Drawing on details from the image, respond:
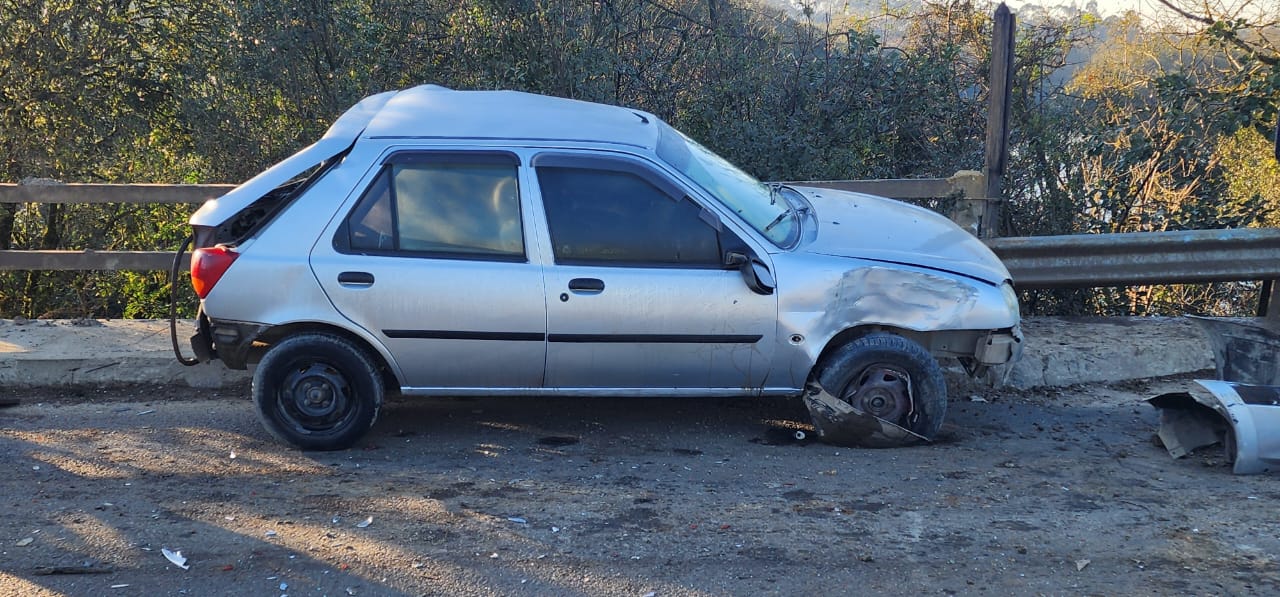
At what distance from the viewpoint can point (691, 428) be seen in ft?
18.8

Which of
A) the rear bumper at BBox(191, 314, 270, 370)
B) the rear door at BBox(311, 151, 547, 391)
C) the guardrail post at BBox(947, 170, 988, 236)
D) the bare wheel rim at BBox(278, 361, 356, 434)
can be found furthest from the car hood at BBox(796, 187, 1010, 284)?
the rear bumper at BBox(191, 314, 270, 370)

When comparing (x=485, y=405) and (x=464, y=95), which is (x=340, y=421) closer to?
(x=485, y=405)

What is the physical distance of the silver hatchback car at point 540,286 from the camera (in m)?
5.09

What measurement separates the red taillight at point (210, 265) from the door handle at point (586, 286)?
1.67 meters

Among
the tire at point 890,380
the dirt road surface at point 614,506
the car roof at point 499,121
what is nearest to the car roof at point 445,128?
the car roof at point 499,121

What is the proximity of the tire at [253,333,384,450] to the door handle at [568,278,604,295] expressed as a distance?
1.13 m

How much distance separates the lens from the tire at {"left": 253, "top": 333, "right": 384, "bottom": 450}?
519cm

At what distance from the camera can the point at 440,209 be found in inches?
202

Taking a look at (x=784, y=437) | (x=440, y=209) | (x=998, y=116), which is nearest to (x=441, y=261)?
(x=440, y=209)

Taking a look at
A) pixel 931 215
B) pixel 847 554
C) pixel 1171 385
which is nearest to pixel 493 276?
pixel 847 554

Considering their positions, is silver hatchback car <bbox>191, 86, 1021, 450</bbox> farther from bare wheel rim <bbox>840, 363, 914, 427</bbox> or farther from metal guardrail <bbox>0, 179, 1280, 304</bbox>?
metal guardrail <bbox>0, 179, 1280, 304</bbox>

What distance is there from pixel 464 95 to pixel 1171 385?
189 inches

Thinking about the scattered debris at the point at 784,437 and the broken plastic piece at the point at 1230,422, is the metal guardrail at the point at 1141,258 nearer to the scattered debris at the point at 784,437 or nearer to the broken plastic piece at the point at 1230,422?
the broken plastic piece at the point at 1230,422

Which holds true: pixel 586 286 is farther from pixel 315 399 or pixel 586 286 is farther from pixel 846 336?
pixel 315 399
